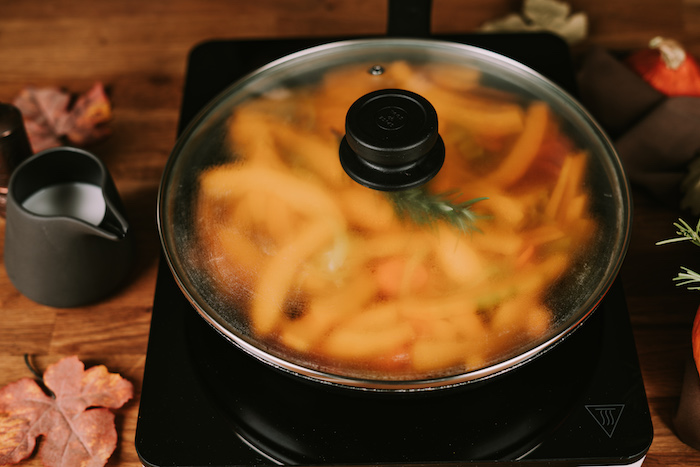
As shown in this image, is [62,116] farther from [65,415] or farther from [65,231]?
[65,415]

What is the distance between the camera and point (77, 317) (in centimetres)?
95

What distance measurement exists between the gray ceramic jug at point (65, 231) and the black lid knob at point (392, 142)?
30 centimetres

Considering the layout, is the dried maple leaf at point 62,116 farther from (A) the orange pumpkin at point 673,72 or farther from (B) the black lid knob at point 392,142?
(A) the orange pumpkin at point 673,72

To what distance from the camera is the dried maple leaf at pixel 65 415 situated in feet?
2.71

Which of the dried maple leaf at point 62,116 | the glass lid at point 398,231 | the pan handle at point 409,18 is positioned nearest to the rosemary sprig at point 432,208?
the glass lid at point 398,231

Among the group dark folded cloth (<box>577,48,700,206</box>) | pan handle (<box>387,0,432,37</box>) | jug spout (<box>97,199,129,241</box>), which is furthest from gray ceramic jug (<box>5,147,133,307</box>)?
dark folded cloth (<box>577,48,700,206</box>)

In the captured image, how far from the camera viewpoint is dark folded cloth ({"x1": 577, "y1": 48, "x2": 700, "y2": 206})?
987mm

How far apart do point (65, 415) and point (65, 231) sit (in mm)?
227

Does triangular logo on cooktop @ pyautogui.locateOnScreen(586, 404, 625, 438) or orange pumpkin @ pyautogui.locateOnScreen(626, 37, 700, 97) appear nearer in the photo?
triangular logo on cooktop @ pyautogui.locateOnScreen(586, 404, 625, 438)

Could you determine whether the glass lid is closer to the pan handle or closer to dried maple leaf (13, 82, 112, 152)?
the pan handle

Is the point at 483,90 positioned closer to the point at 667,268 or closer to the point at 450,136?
the point at 450,136

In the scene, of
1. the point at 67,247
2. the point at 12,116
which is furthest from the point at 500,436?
the point at 12,116

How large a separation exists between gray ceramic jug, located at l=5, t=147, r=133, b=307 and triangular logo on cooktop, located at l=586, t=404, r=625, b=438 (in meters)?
0.56

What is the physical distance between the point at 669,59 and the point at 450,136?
423mm
